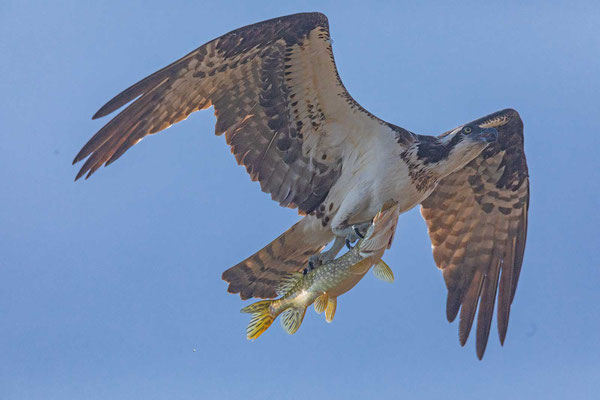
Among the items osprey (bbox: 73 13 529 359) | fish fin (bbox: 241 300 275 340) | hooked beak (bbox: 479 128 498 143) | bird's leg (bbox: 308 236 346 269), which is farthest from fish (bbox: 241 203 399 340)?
hooked beak (bbox: 479 128 498 143)

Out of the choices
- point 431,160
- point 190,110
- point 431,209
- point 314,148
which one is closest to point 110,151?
point 190,110

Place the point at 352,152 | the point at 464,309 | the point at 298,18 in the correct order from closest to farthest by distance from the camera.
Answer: the point at 298,18 → the point at 352,152 → the point at 464,309

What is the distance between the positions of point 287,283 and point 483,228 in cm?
308

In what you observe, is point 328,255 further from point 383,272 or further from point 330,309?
point 383,272

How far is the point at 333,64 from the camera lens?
399 inches

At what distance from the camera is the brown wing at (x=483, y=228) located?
1191 centimetres

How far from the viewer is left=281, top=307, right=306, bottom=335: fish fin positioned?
9742 mm

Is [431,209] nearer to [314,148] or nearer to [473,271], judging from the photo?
[473,271]

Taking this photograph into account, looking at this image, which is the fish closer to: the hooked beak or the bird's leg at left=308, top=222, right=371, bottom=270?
the bird's leg at left=308, top=222, right=371, bottom=270

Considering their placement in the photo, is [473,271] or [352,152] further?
[473,271]

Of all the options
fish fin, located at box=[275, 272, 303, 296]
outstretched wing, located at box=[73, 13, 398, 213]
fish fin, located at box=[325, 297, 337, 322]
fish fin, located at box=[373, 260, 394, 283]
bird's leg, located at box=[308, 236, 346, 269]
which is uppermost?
outstretched wing, located at box=[73, 13, 398, 213]

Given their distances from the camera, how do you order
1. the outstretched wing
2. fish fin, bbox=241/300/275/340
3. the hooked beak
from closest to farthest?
fish fin, bbox=241/300/275/340
the outstretched wing
the hooked beak

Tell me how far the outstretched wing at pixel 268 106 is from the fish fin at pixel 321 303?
4.78 feet

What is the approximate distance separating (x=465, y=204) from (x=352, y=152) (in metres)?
2.08
